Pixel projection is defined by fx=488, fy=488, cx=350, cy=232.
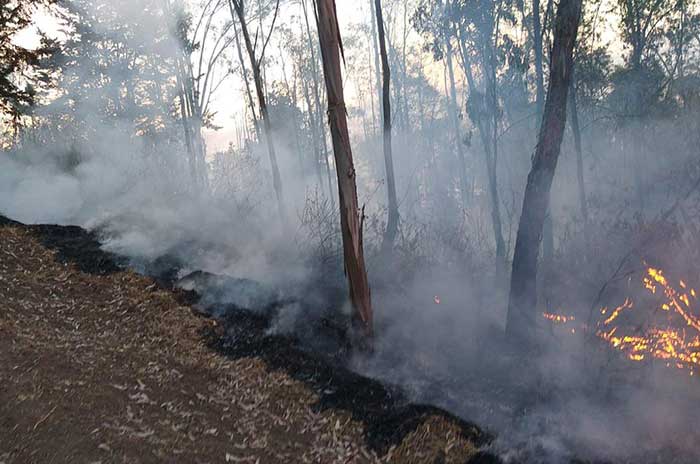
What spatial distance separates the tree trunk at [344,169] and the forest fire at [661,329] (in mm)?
2760

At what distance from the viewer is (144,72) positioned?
83.1 feet

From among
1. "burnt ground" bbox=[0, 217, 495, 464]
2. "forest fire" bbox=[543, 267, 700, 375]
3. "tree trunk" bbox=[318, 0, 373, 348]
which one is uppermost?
"tree trunk" bbox=[318, 0, 373, 348]

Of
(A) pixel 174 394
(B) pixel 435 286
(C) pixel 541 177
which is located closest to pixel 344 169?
(C) pixel 541 177

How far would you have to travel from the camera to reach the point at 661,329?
23.2 ft

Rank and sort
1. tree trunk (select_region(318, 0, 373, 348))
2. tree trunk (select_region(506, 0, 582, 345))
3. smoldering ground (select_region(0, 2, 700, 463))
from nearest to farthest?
smoldering ground (select_region(0, 2, 700, 463))
tree trunk (select_region(318, 0, 373, 348))
tree trunk (select_region(506, 0, 582, 345))

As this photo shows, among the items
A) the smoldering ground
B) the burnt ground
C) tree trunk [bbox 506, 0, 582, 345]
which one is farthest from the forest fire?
the burnt ground

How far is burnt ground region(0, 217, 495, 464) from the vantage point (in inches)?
158

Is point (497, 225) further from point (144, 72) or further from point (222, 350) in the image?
point (144, 72)

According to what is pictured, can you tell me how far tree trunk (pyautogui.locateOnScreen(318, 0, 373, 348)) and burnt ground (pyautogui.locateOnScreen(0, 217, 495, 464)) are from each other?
812mm

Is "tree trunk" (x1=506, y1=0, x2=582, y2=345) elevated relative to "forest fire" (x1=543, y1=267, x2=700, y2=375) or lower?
elevated

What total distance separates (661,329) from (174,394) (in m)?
6.65

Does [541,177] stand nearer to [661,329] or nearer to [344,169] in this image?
[344,169]

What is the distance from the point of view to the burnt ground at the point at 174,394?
13.2 feet

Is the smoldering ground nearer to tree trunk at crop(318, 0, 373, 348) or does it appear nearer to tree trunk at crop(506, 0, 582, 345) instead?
tree trunk at crop(506, 0, 582, 345)
